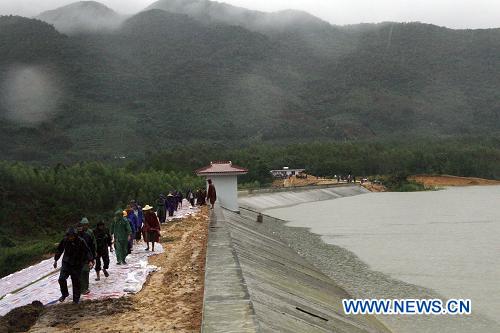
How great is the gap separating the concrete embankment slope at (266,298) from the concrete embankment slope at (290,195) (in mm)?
33427

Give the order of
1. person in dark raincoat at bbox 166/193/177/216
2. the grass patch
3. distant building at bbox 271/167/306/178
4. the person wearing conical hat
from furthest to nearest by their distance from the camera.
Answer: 1. distant building at bbox 271/167/306/178
2. person in dark raincoat at bbox 166/193/177/216
3. the grass patch
4. the person wearing conical hat

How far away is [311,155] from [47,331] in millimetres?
113132

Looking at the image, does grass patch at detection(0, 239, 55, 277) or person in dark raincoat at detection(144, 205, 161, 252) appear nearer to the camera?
person in dark raincoat at detection(144, 205, 161, 252)

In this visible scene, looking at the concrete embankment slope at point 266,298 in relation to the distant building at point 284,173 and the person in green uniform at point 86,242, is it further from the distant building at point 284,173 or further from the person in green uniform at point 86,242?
the distant building at point 284,173

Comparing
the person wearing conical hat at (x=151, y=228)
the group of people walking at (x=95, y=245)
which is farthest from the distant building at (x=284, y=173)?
the person wearing conical hat at (x=151, y=228)

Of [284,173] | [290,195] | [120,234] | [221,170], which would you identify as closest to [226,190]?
[221,170]

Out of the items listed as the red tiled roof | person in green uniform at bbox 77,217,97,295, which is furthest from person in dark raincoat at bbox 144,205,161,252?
the red tiled roof

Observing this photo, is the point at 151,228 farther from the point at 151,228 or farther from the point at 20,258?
the point at 20,258

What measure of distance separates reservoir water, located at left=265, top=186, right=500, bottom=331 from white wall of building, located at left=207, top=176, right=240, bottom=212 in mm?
6486

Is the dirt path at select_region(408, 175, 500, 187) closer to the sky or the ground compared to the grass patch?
closer to the ground

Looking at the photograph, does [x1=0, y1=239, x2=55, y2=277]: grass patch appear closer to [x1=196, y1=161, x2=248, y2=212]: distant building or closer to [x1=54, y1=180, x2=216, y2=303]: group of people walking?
[x1=196, y1=161, x2=248, y2=212]: distant building

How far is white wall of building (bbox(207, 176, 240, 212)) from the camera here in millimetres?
32500

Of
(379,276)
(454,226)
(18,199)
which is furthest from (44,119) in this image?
(379,276)

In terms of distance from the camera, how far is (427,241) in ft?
107
